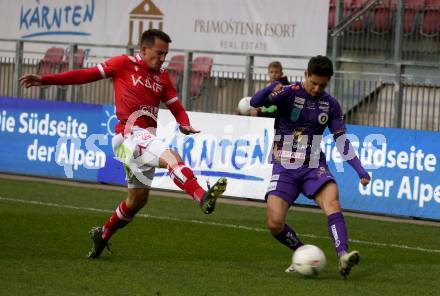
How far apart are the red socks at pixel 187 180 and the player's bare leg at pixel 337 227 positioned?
1.24 meters

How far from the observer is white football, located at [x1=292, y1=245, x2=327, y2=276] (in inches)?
384

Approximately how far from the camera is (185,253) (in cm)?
1145

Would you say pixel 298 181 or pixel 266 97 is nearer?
pixel 266 97

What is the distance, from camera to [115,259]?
10703mm

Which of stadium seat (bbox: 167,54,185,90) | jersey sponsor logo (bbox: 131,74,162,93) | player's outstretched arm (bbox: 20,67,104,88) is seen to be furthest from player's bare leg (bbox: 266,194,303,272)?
stadium seat (bbox: 167,54,185,90)

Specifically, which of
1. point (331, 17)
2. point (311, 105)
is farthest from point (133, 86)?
point (331, 17)

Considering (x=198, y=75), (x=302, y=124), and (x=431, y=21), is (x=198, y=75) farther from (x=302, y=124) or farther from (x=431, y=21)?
(x=302, y=124)

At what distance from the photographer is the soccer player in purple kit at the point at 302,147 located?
10102 millimetres

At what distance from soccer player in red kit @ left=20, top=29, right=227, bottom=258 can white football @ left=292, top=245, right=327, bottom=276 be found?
160 cm

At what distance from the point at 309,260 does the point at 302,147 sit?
1.18 metres

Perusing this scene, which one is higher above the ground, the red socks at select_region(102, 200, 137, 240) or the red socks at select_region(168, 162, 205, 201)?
the red socks at select_region(168, 162, 205, 201)

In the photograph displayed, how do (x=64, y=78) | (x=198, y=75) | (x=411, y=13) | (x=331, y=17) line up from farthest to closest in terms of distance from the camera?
(x=331, y=17) < (x=411, y=13) < (x=198, y=75) < (x=64, y=78)

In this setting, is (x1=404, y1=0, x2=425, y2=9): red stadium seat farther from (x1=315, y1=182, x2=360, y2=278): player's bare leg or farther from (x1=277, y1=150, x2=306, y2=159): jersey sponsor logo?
(x1=315, y1=182, x2=360, y2=278): player's bare leg

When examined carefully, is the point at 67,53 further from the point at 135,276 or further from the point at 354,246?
the point at 135,276
